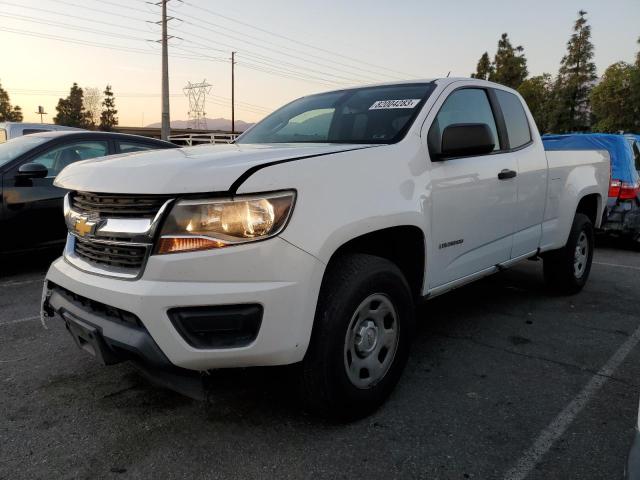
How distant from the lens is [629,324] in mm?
4285

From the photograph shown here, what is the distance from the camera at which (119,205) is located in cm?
229

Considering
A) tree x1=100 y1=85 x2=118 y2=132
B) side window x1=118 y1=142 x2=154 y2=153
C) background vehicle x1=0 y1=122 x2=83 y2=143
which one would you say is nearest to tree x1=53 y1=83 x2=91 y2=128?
tree x1=100 y1=85 x2=118 y2=132

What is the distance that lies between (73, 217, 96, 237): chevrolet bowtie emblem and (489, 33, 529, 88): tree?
80451mm

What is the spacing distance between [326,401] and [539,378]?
60.6 inches

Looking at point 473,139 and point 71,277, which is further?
point 473,139

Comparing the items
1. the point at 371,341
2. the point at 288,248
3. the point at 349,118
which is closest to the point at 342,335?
the point at 371,341

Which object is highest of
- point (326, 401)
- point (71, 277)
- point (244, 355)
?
point (71, 277)

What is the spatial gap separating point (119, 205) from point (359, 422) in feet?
5.16

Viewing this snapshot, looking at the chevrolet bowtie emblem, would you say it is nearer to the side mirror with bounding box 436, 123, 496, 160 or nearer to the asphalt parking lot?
the asphalt parking lot

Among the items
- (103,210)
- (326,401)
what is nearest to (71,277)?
(103,210)

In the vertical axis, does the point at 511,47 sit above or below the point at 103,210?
above

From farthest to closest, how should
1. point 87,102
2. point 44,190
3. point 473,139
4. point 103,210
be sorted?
point 87,102 → point 44,190 → point 473,139 → point 103,210

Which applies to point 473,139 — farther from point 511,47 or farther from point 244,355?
point 511,47

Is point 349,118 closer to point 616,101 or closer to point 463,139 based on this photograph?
point 463,139
